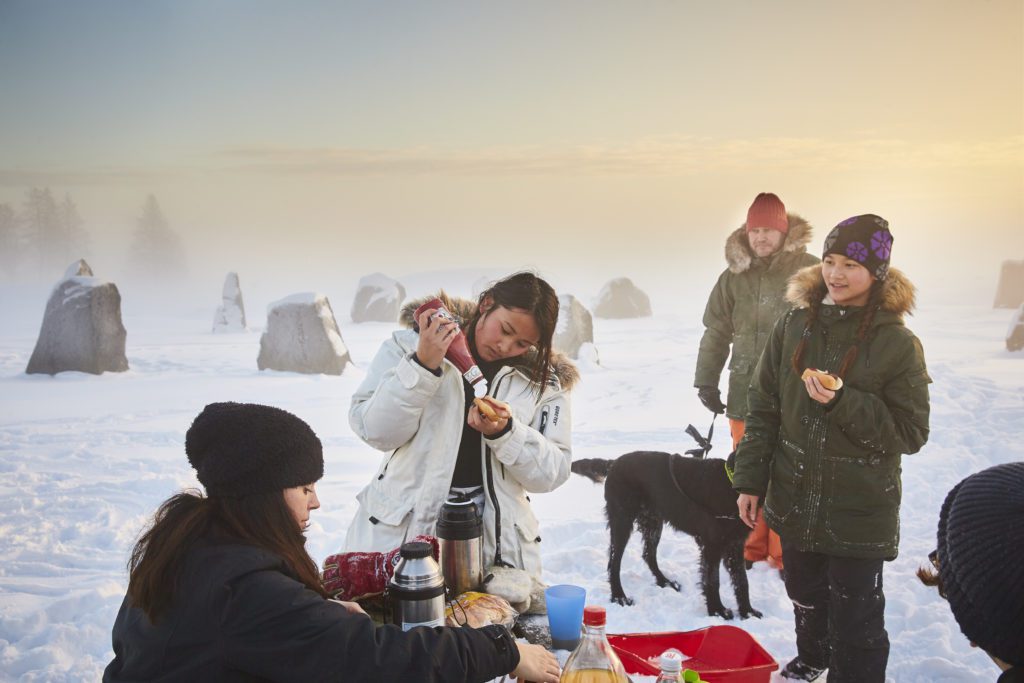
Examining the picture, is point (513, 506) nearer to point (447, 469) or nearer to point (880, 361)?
point (447, 469)

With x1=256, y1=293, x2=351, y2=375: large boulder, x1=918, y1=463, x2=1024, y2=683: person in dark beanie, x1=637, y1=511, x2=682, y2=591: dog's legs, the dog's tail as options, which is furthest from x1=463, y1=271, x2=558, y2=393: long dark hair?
x1=256, y1=293, x2=351, y2=375: large boulder

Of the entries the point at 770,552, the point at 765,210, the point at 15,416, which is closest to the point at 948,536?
the point at 765,210

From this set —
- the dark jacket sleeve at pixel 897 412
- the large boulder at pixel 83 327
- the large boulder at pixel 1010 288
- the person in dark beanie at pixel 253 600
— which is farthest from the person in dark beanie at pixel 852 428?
the large boulder at pixel 83 327

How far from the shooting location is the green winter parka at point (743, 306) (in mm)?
3717

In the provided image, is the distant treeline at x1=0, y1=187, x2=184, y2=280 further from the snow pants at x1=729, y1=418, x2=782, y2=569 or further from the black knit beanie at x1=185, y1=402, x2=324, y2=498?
the black knit beanie at x1=185, y1=402, x2=324, y2=498

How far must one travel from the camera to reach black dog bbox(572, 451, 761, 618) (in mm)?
3488

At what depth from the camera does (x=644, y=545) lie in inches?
153

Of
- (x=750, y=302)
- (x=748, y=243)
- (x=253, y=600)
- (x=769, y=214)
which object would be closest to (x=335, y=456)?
(x=750, y=302)

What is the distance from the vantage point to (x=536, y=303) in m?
2.26

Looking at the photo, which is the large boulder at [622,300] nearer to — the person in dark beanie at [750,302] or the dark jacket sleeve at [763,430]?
the person in dark beanie at [750,302]

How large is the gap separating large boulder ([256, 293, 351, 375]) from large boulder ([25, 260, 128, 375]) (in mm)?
1527

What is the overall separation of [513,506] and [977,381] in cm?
551

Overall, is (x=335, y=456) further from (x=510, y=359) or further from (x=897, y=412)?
(x=897, y=412)

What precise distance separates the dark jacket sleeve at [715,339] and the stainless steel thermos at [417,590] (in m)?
2.79
